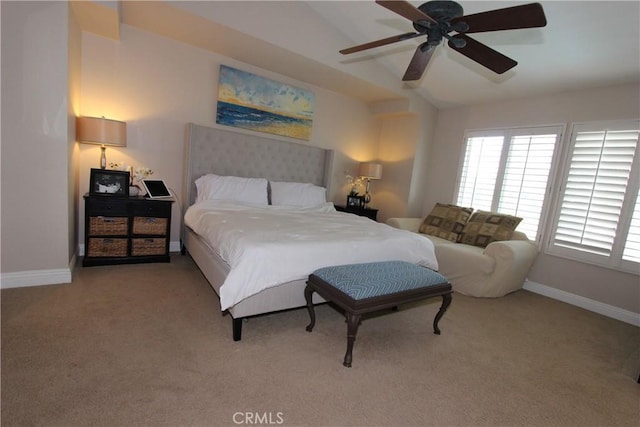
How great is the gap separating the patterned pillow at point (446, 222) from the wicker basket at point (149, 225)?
3394mm

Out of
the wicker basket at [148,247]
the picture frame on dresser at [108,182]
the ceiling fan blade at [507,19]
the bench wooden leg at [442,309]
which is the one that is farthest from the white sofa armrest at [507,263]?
the picture frame on dresser at [108,182]

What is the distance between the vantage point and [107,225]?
315 cm

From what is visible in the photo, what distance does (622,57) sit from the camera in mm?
2936

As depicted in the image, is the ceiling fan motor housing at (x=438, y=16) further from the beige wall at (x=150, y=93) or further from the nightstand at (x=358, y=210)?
the nightstand at (x=358, y=210)

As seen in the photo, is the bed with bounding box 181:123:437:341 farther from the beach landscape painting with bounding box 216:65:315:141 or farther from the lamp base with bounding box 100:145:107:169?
the lamp base with bounding box 100:145:107:169

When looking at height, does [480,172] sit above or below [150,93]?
below

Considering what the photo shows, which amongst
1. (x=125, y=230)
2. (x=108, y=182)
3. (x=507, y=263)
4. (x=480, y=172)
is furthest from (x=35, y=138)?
(x=480, y=172)

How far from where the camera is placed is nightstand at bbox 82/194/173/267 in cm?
310

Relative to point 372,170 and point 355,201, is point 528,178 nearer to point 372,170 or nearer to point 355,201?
point 372,170

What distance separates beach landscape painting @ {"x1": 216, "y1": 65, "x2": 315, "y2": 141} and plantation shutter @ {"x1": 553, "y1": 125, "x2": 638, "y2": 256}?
3391 millimetres

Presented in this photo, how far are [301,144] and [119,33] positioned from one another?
2.43 m

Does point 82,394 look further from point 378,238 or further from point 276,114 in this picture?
point 276,114

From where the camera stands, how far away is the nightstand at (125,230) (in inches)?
122

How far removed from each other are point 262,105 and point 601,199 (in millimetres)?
4128
